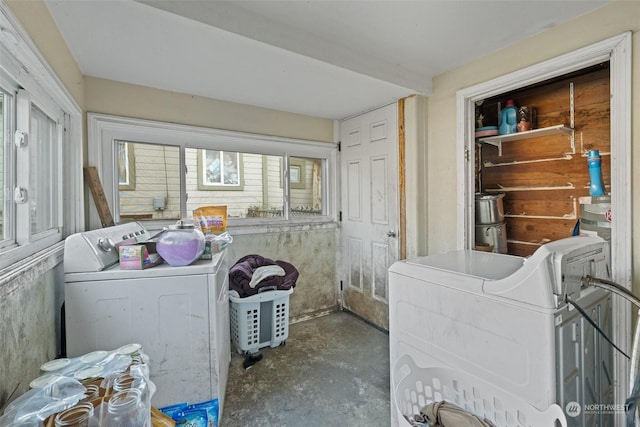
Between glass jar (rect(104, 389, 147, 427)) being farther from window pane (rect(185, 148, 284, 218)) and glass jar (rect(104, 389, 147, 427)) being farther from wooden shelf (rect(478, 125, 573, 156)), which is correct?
wooden shelf (rect(478, 125, 573, 156))

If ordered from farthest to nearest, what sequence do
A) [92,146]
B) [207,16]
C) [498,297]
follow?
[92,146]
[207,16]
[498,297]

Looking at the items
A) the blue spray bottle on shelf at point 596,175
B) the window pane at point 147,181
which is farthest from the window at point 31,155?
the blue spray bottle on shelf at point 596,175

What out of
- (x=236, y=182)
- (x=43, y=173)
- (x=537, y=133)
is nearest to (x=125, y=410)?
(x=43, y=173)

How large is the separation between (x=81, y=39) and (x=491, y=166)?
3.49m

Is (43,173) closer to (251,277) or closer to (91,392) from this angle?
(91,392)

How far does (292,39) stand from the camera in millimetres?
1777

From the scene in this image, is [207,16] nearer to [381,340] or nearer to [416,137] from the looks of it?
[416,137]

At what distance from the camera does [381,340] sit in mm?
2666

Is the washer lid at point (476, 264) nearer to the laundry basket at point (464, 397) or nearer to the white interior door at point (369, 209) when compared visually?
the laundry basket at point (464, 397)

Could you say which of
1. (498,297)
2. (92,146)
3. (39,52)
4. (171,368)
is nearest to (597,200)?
(498,297)

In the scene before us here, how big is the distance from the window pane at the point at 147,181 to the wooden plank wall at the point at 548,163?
301cm

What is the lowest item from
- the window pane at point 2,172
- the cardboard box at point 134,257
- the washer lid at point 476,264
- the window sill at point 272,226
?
the washer lid at point 476,264

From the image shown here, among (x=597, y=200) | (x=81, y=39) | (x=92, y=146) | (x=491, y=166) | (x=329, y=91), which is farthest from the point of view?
(x=491, y=166)

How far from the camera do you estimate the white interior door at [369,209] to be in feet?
9.17
